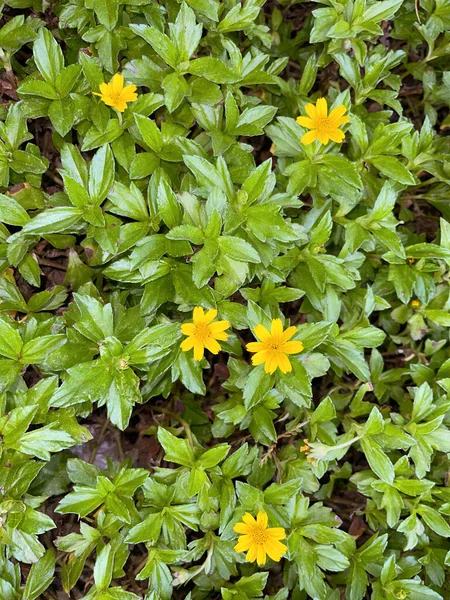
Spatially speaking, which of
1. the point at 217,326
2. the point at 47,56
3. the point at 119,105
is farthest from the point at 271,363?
the point at 47,56

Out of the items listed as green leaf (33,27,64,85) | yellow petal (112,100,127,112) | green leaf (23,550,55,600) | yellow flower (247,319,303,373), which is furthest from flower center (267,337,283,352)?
green leaf (33,27,64,85)

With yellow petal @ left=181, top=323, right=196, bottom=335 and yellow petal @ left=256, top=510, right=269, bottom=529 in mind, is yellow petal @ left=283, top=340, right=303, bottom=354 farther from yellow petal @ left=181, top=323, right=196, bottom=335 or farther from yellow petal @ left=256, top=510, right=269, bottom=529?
yellow petal @ left=256, top=510, right=269, bottom=529

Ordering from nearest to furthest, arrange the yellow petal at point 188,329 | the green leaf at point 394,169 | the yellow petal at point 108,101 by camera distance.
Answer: the yellow petal at point 188,329
the yellow petal at point 108,101
the green leaf at point 394,169

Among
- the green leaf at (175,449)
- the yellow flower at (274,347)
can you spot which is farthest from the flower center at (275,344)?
the green leaf at (175,449)

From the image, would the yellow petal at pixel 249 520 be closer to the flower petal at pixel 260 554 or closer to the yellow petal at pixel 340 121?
the flower petal at pixel 260 554

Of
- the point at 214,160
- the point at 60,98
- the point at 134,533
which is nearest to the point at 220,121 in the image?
the point at 214,160

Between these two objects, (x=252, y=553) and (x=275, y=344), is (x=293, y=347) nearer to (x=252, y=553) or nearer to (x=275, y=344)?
(x=275, y=344)

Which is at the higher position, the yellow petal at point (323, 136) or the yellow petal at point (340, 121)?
the yellow petal at point (340, 121)

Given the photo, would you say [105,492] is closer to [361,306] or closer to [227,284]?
[227,284]
